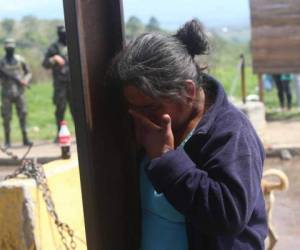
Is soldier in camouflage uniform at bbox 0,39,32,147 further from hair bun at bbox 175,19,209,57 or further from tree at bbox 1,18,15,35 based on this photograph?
tree at bbox 1,18,15,35

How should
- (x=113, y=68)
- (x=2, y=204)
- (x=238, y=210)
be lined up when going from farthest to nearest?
1. (x=2, y=204)
2. (x=113, y=68)
3. (x=238, y=210)

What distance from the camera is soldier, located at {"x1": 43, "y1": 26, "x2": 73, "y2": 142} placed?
12.4 m

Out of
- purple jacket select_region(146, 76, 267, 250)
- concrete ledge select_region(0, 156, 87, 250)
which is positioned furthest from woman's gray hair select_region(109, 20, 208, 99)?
concrete ledge select_region(0, 156, 87, 250)

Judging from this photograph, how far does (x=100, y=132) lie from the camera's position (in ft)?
6.77

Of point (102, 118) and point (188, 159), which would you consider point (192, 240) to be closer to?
point (188, 159)

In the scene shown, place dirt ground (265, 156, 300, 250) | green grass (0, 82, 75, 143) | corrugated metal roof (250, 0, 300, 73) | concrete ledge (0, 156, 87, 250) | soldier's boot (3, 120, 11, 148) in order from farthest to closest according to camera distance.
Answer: green grass (0, 82, 75, 143)
corrugated metal roof (250, 0, 300, 73)
soldier's boot (3, 120, 11, 148)
dirt ground (265, 156, 300, 250)
concrete ledge (0, 156, 87, 250)

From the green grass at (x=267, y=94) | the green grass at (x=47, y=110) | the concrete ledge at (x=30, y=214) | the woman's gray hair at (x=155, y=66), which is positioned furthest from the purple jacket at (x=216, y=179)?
the green grass at (x=47, y=110)

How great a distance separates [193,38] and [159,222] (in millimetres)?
557

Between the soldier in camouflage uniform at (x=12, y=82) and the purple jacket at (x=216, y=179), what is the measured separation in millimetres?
11333

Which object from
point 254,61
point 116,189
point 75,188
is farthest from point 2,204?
point 254,61

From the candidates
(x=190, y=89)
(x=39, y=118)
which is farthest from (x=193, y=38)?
(x=39, y=118)

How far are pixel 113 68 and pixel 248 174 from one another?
0.48 m

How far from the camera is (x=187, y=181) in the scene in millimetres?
1874

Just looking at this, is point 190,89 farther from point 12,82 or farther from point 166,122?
point 12,82
